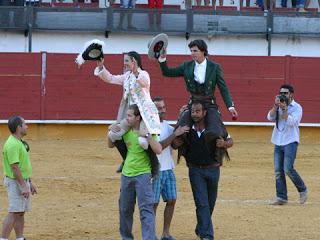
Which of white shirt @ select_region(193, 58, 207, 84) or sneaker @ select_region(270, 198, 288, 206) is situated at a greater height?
white shirt @ select_region(193, 58, 207, 84)

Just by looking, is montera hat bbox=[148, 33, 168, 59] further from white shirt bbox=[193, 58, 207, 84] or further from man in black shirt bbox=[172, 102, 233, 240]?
man in black shirt bbox=[172, 102, 233, 240]

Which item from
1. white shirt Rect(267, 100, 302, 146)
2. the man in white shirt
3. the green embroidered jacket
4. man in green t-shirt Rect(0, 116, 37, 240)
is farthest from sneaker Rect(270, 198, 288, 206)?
man in green t-shirt Rect(0, 116, 37, 240)

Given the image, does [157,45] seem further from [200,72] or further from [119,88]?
[119,88]

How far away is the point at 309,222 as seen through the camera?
11.4 meters

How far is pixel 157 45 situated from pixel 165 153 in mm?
1069

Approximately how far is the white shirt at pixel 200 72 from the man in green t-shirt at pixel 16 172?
5.56 feet

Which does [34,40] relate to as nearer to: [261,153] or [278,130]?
[261,153]

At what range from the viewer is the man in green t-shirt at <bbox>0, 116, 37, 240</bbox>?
9.48 m

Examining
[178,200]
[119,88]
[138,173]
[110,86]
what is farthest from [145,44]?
[138,173]

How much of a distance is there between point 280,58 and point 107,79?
1226cm

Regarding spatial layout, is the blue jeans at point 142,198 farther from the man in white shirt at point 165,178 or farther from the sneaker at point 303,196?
the sneaker at point 303,196

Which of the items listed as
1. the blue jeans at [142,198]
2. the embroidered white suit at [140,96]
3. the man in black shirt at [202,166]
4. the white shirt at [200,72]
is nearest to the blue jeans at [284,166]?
the man in black shirt at [202,166]

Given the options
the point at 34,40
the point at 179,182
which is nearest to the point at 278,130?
the point at 179,182

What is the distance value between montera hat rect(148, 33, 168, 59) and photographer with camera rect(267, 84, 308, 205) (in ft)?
9.53
